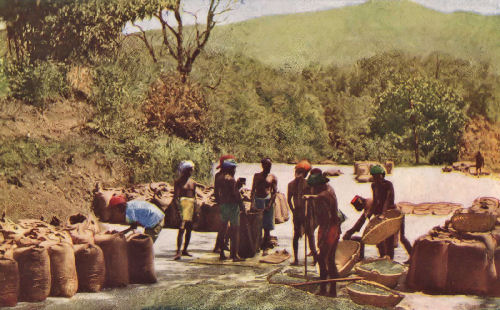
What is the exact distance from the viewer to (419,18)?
1131 inches

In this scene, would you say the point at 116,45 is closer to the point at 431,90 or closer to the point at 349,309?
the point at 431,90

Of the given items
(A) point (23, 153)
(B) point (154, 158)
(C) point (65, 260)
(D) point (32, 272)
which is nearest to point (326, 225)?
(C) point (65, 260)

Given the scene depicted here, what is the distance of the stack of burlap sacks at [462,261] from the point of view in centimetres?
668

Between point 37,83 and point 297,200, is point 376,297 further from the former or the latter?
point 37,83

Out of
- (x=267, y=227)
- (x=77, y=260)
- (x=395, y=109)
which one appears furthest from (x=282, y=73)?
(x=77, y=260)

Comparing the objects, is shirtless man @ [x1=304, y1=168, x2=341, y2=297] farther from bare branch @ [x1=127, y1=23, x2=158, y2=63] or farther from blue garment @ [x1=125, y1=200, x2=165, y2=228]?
bare branch @ [x1=127, y1=23, x2=158, y2=63]

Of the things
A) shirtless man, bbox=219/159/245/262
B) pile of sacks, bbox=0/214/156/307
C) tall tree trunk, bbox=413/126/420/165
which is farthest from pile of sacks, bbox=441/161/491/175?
pile of sacks, bbox=0/214/156/307

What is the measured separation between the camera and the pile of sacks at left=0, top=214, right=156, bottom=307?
6441mm

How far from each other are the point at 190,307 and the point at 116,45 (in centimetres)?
1215

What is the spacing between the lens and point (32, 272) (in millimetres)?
6445

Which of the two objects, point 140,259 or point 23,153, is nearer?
point 140,259

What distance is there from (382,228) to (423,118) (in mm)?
14307

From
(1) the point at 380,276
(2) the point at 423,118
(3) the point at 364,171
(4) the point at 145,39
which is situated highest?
(4) the point at 145,39

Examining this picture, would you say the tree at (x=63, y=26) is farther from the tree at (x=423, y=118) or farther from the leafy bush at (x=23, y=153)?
the tree at (x=423, y=118)
